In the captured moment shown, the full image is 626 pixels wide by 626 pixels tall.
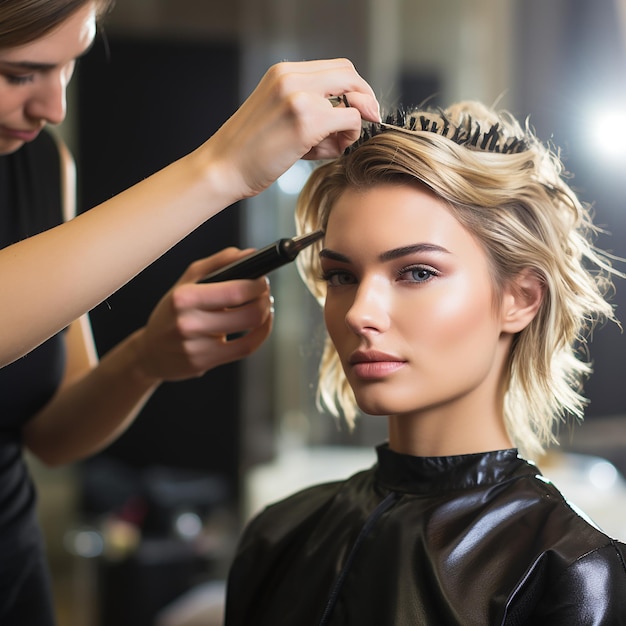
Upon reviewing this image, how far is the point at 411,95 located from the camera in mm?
3109

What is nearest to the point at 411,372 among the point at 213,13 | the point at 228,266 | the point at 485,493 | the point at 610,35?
the point at 485,493

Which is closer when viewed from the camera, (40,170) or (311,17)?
(40,170)

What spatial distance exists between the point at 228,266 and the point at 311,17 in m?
2.20

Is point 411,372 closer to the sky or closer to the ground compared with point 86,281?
closer to the ground

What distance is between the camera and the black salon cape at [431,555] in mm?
904

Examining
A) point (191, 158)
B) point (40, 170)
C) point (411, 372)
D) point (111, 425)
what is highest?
point (191, 158)

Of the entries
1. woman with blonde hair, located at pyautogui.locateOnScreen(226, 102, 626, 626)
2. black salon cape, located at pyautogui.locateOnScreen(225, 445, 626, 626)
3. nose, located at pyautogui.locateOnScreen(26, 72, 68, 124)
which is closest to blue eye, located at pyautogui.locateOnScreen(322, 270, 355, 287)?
woman with blonde hair, located at pyautogui.locateOnScreen(226, 102, 626, 626)

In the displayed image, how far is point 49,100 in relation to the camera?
1.15 m

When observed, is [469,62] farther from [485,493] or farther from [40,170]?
[485,493]

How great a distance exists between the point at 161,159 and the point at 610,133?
2482mm

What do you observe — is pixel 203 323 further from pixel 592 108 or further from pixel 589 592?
pixel 592 108

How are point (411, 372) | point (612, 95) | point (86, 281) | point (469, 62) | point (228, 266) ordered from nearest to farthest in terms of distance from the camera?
point (86, 281) → point (411, 372) → point (228, 266) → point (612, 95) → point (469, 62)

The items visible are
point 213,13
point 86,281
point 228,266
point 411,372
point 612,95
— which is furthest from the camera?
point 213,13

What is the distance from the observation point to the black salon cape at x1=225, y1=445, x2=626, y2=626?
0.90 meters
